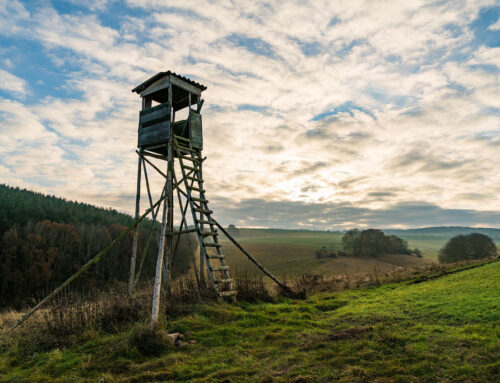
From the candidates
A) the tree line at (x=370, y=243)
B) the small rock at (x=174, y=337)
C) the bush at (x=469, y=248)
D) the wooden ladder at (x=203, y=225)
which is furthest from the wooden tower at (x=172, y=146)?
the tree line at (x=370, y=243)

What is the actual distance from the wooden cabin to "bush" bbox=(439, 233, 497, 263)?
155 ft

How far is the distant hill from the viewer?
50.0 metres

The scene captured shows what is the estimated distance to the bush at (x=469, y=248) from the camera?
4228 cm

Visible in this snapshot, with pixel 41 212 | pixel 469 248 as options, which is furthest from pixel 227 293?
pixel 41 212

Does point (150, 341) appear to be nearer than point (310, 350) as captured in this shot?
No

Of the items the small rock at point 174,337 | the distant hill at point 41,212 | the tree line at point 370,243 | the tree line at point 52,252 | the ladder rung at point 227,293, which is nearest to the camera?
the small rock at point 174,337

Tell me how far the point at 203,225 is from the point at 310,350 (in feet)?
19.4

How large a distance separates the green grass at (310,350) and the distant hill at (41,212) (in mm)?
53225

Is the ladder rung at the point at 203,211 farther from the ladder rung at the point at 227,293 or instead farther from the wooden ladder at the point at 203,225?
the ladder rung at the point at 227,293

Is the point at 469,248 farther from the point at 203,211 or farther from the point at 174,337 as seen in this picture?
the point at 174,337

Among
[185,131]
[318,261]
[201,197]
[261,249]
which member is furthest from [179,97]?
[261,249]

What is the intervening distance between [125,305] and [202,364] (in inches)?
170

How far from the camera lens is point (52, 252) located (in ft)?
145

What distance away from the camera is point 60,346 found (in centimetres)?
761
